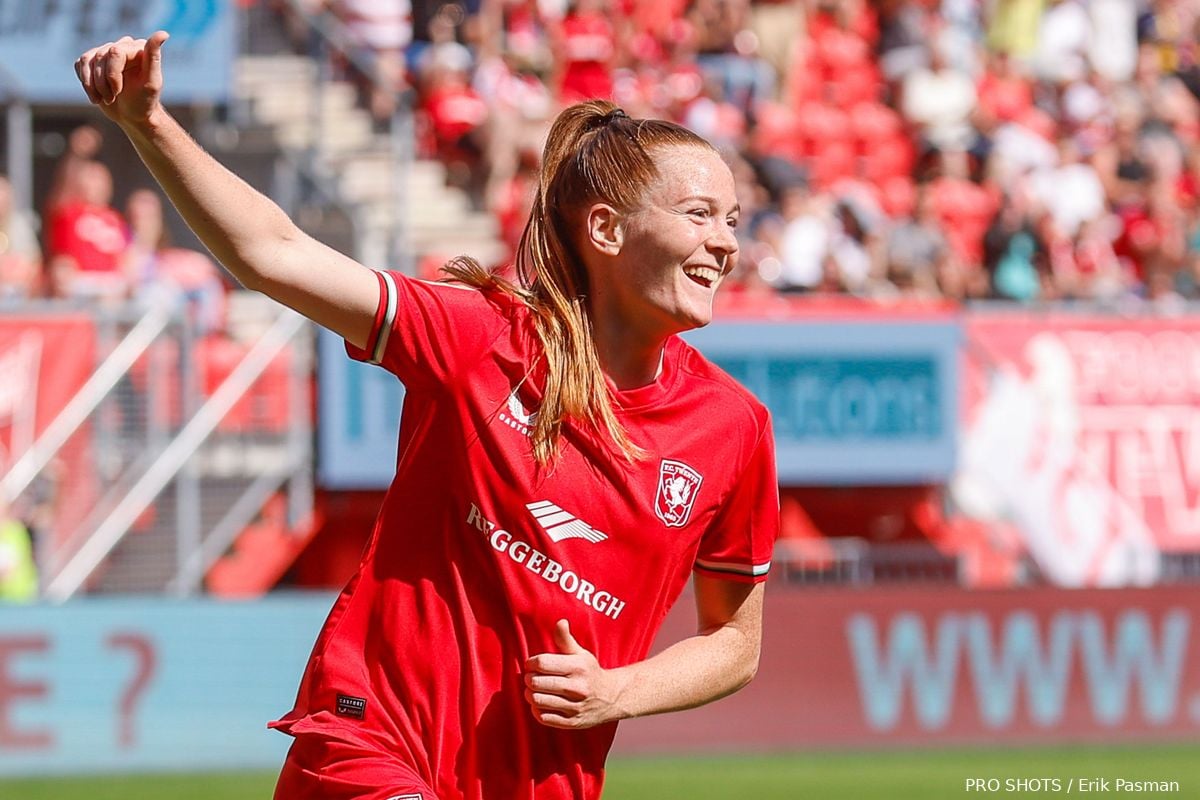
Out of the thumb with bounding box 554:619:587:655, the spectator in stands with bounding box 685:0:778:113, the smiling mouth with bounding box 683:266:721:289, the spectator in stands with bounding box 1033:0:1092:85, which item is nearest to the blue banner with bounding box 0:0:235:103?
the spectator in stands with bounding box 685:0:778:113

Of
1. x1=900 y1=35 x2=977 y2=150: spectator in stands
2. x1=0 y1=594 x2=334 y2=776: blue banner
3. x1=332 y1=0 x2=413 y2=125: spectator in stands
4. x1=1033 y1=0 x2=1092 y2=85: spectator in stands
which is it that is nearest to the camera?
x1=0 y1=594 x2=334 y2=776: blue banner

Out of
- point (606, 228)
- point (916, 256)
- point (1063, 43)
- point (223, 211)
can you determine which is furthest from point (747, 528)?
point (1063, 43)

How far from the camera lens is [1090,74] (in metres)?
19.4

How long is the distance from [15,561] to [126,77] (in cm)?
923

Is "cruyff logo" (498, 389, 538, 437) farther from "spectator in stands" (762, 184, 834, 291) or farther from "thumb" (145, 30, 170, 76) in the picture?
"spectator in stands" (762, 184, 834, 291)

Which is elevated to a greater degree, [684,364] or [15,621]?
[684,364]

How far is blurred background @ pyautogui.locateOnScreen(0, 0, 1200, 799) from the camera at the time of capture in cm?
1179

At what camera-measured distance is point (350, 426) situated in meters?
13.2

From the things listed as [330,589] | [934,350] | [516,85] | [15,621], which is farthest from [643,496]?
[516,85]

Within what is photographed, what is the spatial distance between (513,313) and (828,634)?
9.25 meters

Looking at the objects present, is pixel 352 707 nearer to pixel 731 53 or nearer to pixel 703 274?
pixel 703 274

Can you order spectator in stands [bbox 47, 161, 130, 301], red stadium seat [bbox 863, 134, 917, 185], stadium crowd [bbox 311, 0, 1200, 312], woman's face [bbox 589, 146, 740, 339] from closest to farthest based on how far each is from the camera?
woman's face [bbox 589, 146, 740, 339], spectator in stands [bbox 47, 161, 130, 301], stadium crowd [bbox 311, 0, 1200, 312], red stadium seat [bbox 863, 134, 917, 185]

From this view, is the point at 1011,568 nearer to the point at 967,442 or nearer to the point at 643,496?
the point at 967,442

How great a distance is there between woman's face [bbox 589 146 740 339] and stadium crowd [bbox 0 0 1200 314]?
32.7 feet
